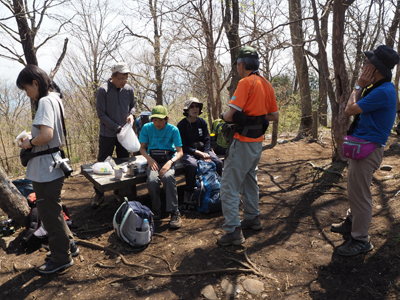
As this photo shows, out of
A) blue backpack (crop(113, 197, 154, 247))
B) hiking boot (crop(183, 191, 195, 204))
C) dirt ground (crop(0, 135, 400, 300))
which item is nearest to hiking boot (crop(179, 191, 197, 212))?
hiking boot (crop(183, 191, 195, 204))

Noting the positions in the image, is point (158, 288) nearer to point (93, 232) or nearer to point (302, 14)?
point (93, 232)

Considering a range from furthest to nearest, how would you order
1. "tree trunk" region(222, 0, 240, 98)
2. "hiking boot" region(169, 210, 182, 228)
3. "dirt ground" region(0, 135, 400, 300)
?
"tree trunk" region(222, 0, 240, 98)
"hiking boot" region(169, 210, 182, 228)
"dirt ground" region(0, 135, 400, 300)

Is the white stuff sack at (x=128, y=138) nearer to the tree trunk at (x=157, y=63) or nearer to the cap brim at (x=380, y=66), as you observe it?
the cap brim at (x=380, y=66)

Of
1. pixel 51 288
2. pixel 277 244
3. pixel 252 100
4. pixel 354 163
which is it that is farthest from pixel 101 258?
pixel 354 163

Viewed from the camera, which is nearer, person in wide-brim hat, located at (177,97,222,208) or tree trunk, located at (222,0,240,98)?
person in wide-brim hat, located at (177,97,222,208)

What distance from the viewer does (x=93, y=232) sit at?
3510 millimetres

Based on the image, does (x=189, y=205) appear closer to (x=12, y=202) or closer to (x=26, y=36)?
(x=12, y=202)

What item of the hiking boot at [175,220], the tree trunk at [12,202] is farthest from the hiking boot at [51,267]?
the hiking boot at [175,220]

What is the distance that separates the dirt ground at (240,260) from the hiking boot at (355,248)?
0.17 feet

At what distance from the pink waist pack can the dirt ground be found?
3.14ft

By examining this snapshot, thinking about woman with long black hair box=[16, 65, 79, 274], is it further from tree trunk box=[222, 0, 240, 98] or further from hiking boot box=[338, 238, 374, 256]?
tree trunk box=[222, 0, 240, 98]

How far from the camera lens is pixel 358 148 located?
249 cm

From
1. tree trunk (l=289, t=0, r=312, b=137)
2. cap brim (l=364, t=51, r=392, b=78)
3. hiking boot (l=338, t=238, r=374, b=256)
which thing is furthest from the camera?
tree trunk (l=289, t=0, r=312, b=137)

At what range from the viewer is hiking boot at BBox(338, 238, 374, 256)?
8.54 feet
